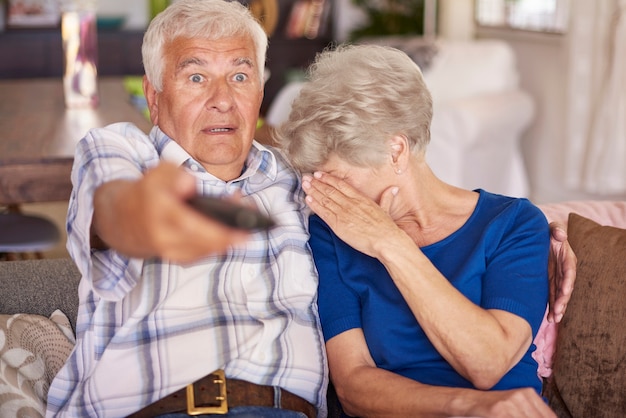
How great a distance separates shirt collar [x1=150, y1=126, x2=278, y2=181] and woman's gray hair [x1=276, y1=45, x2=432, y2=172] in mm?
52

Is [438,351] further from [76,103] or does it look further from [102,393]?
[76,103]

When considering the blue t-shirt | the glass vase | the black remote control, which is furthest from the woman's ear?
the glass vase

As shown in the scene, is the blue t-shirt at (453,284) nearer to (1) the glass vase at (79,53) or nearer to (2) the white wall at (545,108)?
(1) the glass vase at (79,53)

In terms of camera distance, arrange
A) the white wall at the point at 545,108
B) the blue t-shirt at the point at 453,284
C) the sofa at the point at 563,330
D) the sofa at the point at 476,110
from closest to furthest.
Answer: the blue t-shirt at the point at 453,284 < the sofa at the point at 563,330 < the sofa at the point at 476,110 < the white wall at the point at 545,108

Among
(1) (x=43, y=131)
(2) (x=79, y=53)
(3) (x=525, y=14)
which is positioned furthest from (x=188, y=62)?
(3) (x=525, y=14)

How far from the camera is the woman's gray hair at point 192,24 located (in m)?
1.66

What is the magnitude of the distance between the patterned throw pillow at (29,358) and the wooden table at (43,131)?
0.77m

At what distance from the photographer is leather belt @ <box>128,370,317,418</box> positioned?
1.56m

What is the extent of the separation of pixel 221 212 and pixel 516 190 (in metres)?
3.97

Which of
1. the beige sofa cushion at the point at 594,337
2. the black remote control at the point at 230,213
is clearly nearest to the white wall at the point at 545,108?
the beige sofa cushion at the point at 594,337

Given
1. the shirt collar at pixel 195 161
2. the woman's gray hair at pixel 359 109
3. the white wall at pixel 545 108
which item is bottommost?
the white wall at pixel 545 108

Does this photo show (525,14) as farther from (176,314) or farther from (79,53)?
(176,314)

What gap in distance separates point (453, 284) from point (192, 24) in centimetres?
69

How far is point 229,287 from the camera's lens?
1.60 metres
